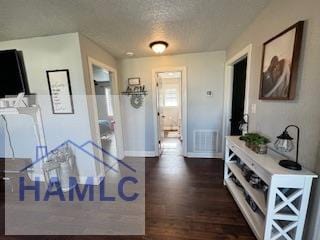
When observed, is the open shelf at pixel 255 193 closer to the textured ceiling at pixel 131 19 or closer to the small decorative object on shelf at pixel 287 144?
the small decorative object on shelf at pixel 287 144

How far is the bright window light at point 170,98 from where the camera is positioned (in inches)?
259

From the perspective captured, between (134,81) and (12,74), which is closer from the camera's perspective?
(12,74)

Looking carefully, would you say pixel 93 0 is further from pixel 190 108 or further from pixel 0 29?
pixel 190 108

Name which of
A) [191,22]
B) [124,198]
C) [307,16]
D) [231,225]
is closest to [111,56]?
[191,22]

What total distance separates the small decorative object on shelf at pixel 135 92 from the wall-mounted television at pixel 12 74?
1.75 meters

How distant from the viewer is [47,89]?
7.54 ft

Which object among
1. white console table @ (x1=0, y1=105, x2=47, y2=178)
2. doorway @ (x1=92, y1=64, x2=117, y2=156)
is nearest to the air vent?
white console table @ (x1=0, y1=105, x2=47, y2=178)

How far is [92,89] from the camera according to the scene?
2.43 m

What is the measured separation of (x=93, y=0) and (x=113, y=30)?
2.13 feet

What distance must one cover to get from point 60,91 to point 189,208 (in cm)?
247

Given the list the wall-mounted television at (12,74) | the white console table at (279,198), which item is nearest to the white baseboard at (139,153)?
the wall-mounted television at (12,74)

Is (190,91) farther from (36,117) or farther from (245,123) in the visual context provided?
(36,117)

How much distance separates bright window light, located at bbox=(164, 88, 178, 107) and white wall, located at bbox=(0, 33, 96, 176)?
465 cm

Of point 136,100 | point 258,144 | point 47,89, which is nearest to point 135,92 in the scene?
point 136,100
